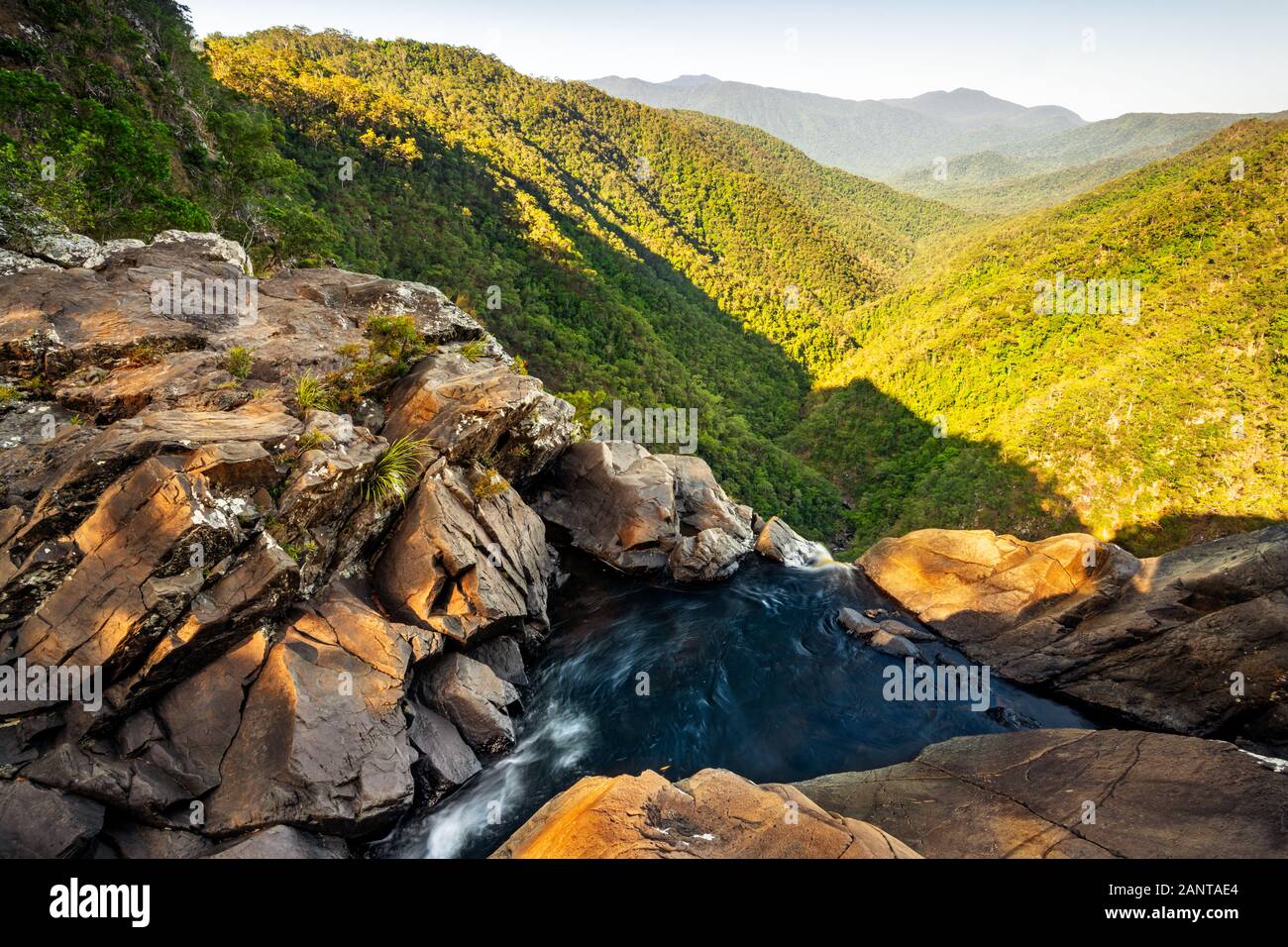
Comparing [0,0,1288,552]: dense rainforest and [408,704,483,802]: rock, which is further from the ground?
[0,0,1288,552]: dense rainforest

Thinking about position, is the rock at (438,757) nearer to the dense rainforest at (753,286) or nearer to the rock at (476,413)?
the rock at (476,413)

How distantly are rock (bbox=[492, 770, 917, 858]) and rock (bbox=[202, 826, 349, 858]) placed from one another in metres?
3.90

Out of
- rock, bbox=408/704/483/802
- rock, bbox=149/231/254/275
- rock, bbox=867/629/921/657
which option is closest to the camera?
rock, bbox=408/704/483/802

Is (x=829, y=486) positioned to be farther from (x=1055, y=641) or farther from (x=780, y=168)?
(x=780, y=168)

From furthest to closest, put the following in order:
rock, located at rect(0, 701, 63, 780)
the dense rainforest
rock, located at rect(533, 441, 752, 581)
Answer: the dense rainforest < rock, located at rect(533, 441, 752, 581) < rock, located at rect(0, 701, 63, 780)

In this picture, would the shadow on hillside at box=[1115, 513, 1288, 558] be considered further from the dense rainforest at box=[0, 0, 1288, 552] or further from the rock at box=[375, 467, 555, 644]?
the rock at box=[375, 467, 555, 644]

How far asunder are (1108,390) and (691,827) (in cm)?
5743

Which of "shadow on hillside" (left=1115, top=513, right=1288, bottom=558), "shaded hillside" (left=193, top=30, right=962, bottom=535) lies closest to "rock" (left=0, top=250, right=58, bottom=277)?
"shaded hillside" (left=193, top=30, right=962, bottom=535)

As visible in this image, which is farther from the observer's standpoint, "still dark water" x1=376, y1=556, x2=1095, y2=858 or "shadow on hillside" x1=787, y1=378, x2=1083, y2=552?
"shadow on hillside" x1=787, y1=378, x2=1083, y2=552

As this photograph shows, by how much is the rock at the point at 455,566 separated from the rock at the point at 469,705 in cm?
91

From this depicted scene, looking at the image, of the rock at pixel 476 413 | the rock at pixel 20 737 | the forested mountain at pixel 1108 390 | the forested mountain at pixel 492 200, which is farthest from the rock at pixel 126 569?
the forested mountain at pixel 1108 390

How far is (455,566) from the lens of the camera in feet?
48.9

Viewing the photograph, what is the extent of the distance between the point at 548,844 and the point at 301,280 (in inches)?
805

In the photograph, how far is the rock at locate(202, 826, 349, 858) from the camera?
9.09 meters
